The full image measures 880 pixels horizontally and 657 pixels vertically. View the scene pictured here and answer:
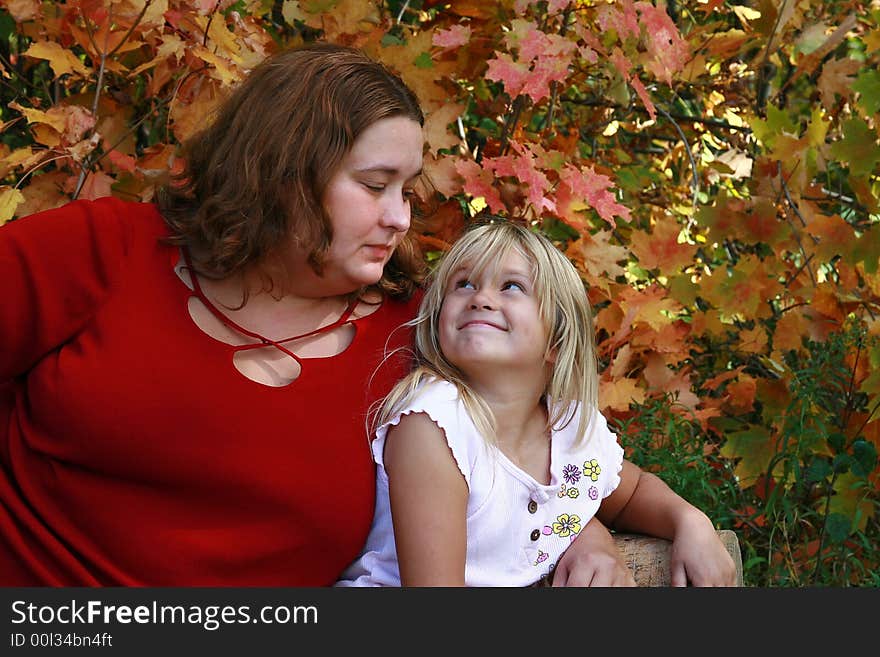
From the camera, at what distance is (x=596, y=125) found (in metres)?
3.30

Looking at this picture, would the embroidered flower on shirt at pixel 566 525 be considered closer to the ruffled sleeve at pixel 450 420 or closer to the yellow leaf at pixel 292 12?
the ruffled sleeve at pixel 450 420

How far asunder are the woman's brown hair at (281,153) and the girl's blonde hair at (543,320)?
24 centimetres

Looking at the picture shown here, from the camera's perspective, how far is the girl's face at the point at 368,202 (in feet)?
6.41

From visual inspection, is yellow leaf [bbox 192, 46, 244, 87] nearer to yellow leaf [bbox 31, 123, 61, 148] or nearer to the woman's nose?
yellow leaf [bbox 31, 123, 61, 148]

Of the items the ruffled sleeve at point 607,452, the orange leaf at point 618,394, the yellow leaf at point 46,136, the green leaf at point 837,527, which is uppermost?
the yellow leaf at point 46,136

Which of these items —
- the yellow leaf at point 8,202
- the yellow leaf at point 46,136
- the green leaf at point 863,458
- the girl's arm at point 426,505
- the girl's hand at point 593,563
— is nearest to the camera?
the girl's arm at point 426,505

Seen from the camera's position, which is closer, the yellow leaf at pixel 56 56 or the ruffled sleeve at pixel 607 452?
the ruffled sleeve at pixel 607 452

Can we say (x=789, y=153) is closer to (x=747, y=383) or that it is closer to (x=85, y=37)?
(x=747, y=383)

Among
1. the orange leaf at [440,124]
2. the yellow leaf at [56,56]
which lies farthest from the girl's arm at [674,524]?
the yellow leaf at [56,56]

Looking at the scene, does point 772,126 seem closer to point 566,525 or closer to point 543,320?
point 543,320

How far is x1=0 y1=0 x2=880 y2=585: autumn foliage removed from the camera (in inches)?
98.9

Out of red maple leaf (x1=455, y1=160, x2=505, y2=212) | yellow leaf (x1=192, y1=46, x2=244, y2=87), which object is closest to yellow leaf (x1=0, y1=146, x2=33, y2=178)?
yellow leaf (x1=192, y1=46, x2=244, y2=87)

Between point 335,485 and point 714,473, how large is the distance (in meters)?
1.58

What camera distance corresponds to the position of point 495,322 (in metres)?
1.96
